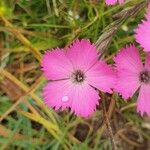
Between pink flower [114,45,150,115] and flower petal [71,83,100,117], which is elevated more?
pink flower [114,45,150,115]

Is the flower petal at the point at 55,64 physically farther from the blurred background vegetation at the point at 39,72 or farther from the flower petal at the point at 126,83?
the blurred background vegetation at the point at 39,72

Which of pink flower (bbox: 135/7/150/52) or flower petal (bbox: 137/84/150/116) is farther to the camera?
flower petal (bbox: 137/84/150/116)

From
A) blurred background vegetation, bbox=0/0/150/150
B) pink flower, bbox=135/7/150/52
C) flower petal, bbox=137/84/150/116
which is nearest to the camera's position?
pink flower, bbox=135/7/150/52

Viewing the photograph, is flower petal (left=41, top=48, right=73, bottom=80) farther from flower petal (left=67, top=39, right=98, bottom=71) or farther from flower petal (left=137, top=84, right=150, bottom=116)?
flower petal (left=137, top=84, right=150, bottom=116)

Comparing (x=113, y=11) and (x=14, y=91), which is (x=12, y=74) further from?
(x=113, y=11)

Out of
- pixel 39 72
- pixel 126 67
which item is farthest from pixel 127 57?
pixel 39 72

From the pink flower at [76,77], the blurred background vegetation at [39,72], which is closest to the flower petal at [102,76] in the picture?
the pink flower at [76,77]

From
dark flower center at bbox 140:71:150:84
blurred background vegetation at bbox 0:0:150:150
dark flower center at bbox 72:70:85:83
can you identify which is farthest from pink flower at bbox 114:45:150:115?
blurred background vegetation at bbox 0:0:150:150
